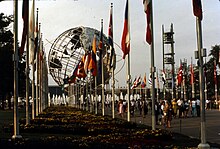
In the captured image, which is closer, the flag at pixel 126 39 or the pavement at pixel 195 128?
the pavement at pixel 195 128

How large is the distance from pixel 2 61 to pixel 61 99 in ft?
156

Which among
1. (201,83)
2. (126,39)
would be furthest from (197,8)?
(126,39)

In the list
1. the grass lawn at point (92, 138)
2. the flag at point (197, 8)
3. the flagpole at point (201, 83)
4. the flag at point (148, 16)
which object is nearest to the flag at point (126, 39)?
the grass lawn at point (92, 138)

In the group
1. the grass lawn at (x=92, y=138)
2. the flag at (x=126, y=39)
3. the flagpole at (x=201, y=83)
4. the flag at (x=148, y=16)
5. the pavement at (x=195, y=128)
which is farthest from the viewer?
the flag at (x=126, y=39)

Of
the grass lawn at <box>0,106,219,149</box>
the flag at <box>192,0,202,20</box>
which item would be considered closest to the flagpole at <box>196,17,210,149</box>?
the flag at <box>192,0,202,20</box>

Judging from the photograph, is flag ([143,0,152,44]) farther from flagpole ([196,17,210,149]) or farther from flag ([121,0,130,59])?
flagpole ([196,17,210,149])

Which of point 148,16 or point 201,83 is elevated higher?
point 148,16

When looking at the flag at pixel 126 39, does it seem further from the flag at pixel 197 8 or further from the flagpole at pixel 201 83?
the flagpole at pixel 201 83

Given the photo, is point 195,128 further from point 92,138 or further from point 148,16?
point 92,138

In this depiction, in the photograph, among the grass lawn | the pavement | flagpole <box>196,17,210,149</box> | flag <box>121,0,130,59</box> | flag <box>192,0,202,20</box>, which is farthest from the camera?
flag <box>121,0,130,59</box>

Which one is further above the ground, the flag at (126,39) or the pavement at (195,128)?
the flag at (126,39)

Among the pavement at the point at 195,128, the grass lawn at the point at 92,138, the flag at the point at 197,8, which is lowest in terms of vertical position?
the pavement at the point at 195,128

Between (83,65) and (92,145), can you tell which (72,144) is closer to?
(92,145)

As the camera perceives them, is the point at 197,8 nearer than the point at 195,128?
Yes
